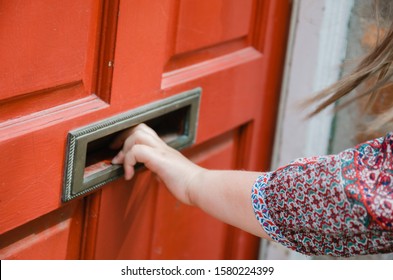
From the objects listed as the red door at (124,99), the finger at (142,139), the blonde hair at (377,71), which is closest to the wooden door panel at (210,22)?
the red door at (124,99)

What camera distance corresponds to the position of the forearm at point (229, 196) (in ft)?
3.82

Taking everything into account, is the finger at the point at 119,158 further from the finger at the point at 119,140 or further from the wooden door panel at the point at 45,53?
the wooden door panel at the point at 45,53

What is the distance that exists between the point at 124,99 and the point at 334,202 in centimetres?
38

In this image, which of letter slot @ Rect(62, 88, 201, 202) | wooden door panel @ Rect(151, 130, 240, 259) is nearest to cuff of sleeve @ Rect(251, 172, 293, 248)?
letter slot @ Rect(62, 88, 201, 202)

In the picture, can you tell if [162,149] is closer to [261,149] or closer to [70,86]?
[70,86]

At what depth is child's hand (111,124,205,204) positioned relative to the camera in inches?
49.1

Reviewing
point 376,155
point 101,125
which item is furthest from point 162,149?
point 376,155

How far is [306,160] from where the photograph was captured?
1122mm

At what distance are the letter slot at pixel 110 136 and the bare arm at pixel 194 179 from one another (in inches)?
1.0

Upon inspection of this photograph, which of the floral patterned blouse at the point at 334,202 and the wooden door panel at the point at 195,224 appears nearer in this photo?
the floral patterned blouse at the point at 334,202

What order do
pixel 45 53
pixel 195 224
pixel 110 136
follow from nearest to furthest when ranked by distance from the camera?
pixel 45 53 < pixel 110 136 < pixel 195 224

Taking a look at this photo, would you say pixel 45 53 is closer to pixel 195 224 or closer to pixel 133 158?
pixel 133 158

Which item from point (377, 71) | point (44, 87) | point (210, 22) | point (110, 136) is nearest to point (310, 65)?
point (210, 22)

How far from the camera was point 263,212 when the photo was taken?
1.14m
